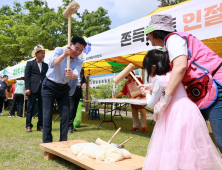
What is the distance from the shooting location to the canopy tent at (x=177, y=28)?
3043 mm

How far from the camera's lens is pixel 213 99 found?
1.36m

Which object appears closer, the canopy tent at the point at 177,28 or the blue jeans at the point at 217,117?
the blue jeans at the point at 217,117

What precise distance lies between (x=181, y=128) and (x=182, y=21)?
8.74 ft

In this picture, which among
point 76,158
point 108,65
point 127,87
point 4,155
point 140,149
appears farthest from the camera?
point 108,65

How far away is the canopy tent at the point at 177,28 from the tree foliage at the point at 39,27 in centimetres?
987

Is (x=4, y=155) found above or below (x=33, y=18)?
below

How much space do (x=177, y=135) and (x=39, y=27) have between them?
14822mm

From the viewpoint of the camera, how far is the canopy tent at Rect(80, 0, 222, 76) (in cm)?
304

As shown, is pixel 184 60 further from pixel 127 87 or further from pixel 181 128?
pixel 127 87

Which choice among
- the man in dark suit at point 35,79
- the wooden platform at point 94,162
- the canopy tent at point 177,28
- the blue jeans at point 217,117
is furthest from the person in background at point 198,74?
the man in dark suit at point 35,79

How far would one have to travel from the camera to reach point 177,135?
132 cm

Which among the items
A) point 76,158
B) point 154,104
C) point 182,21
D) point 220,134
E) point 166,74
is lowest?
point 76,158

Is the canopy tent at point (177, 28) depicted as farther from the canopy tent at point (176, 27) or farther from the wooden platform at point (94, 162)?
the wooden platform at point (94, 162)

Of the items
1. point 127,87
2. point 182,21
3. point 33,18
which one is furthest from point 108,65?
point 33,18
